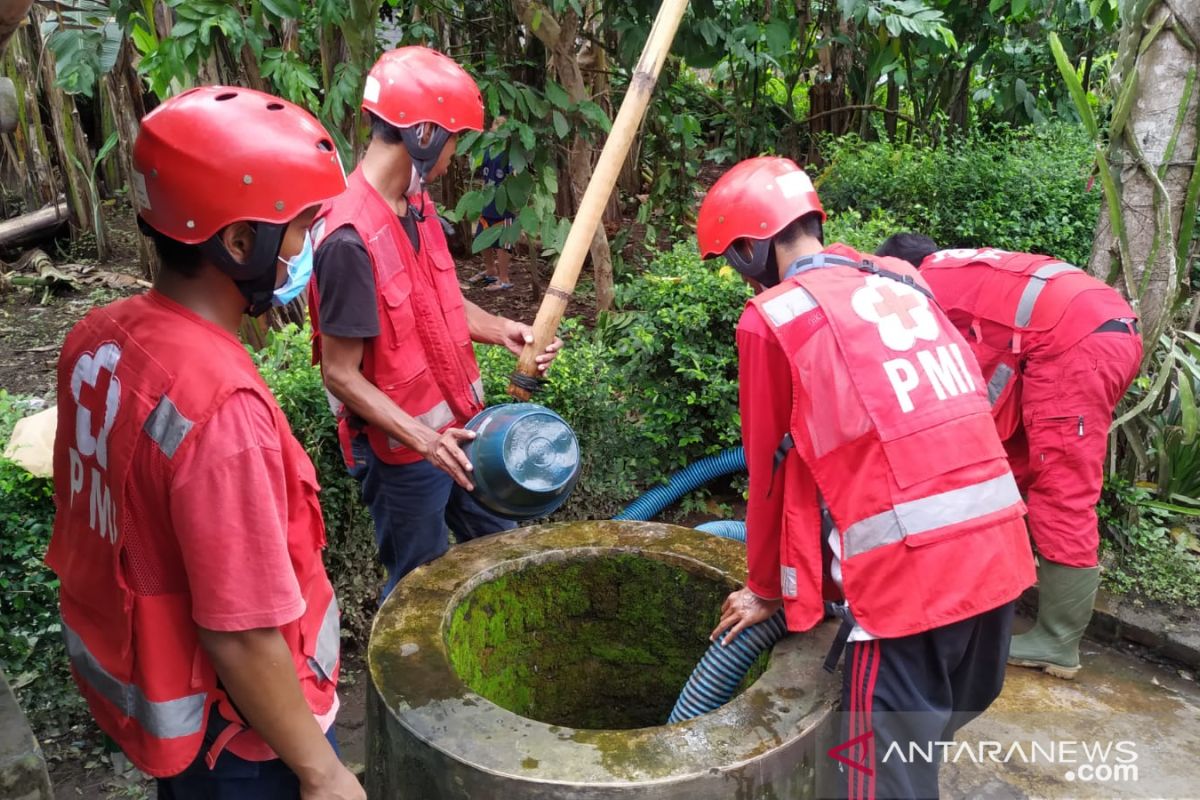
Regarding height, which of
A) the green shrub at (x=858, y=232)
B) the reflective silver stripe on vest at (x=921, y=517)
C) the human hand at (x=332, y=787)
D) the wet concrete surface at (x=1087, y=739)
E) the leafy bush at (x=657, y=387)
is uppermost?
the reflective silver stripe on vest at (x=921, y=517)

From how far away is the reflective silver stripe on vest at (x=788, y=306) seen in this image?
2.14 m

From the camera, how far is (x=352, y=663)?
3.88 meters

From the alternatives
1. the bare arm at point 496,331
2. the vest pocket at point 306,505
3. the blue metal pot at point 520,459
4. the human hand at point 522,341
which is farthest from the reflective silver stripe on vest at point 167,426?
the bare arm at point 496,331

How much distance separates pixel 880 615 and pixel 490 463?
1.08 m

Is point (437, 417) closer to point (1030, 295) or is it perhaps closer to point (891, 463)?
point (891, 463)

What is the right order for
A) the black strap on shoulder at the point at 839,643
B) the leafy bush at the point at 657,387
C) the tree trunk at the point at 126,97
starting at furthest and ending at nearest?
the tree trunk at the point at 126,97
the leafy bush at the point at 657,387
the black strap on shoulder at the point at 839,643

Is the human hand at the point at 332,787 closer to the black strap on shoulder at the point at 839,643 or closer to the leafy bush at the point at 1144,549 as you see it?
the black strap on shoulder at the point at 839,643

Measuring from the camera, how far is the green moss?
2777 millimetres

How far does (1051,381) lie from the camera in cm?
344

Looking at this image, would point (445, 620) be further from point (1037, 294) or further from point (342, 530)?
point (1037, 294)

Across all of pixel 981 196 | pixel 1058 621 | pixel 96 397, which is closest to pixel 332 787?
pixel 96 397

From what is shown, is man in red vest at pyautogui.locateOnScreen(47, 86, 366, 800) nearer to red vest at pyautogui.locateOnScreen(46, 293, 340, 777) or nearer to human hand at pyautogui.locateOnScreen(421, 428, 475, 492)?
red vest at pyautogui.locateOnScreen(46, 293, 340, 777)

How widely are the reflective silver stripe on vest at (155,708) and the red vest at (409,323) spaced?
51.3 inches

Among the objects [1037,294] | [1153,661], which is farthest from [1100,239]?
[1153,661]
